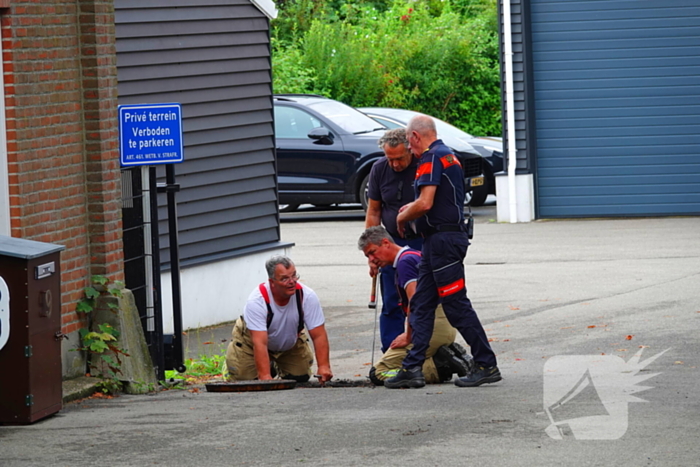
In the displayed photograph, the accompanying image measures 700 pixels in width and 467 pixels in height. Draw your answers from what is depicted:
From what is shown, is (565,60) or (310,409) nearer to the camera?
(310,409)

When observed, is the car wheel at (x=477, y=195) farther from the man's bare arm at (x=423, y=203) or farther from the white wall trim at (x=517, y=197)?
the man's bare arm at (x=423, y=203)

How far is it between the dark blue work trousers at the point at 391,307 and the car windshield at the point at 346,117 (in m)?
10.7

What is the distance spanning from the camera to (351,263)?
1588cm

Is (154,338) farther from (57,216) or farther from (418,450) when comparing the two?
(418,450)

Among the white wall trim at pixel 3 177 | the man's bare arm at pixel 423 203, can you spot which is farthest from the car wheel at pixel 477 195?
the white wall trim at pixel 3 177

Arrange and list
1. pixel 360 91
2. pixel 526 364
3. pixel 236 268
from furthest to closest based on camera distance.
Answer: pixel 360 91
pixel 236 268
pixel 526 364

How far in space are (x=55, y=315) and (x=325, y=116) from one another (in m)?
13.0

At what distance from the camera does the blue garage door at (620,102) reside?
19203mm

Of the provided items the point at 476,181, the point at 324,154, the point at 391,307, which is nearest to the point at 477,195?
the point at 476,181

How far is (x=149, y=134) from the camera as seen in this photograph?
927cm

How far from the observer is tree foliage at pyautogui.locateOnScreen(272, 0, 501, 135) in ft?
93.9

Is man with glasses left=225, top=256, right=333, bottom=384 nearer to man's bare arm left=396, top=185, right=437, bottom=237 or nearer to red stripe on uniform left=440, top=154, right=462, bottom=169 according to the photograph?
man's bare arm left=396, top=185, right=437, bottom=237

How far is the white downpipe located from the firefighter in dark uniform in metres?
11.0

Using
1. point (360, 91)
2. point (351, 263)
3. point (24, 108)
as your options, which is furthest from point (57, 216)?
point (360, 91)
